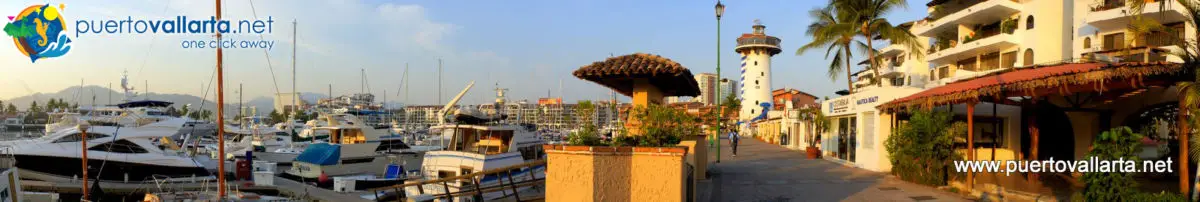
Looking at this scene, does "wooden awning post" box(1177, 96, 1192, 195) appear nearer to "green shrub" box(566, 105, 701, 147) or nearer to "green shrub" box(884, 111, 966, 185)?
"green shrub" box(884, 111, 966, 185)

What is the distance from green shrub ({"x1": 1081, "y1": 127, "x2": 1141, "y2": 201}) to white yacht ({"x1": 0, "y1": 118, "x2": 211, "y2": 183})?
73.9 feet

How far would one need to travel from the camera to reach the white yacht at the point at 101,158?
19562 mm

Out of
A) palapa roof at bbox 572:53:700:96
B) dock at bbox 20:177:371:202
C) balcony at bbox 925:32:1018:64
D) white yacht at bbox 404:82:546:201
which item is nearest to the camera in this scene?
palapa roof at bbox 572:53:700:96

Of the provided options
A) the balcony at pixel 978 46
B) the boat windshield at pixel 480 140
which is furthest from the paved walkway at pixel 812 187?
the balcony at pixel 978 46

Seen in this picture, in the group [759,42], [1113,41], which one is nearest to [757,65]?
[759,42]

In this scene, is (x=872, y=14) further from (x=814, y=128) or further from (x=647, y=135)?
(x=647, y=135)

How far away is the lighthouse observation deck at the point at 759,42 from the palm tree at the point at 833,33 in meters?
28.8

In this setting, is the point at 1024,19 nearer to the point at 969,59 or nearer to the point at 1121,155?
the point at 969,59

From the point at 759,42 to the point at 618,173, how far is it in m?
61.4

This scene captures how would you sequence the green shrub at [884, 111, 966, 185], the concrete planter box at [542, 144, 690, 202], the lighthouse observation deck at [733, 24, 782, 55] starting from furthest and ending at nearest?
the lighthouse observation deck at [733, 24, 782, 55]
the green shrub at [884, 111, 966, 185]
the concrete planter box at [542, 144, 690, 202]

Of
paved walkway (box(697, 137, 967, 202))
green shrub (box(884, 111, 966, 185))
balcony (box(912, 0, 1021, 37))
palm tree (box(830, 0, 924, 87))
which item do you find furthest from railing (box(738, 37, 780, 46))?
green shrub (box(884, 111, 966, 185))

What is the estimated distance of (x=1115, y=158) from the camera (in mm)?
7879

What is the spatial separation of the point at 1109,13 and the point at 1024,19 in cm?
614

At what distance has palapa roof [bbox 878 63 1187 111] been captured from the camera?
8.52 meters
